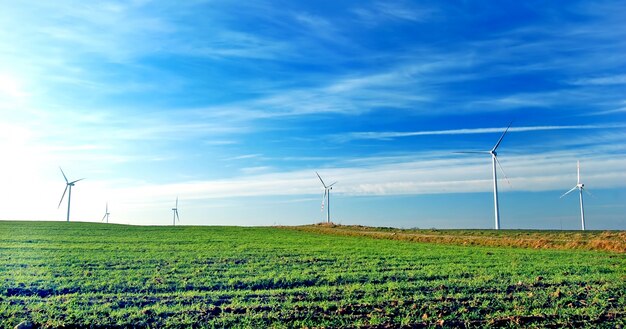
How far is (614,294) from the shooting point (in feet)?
57.0

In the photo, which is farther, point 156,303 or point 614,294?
point 614,294

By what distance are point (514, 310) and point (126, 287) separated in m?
13.6

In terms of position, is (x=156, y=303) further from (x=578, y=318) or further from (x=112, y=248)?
(x=112, y=248)

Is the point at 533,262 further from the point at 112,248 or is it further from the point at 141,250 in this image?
the point at 112,248

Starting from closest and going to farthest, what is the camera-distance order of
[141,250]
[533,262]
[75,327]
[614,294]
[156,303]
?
[75,327] → [156,303] → [614,294] → [533,262] → [141,250]

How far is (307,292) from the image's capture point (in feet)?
57.1

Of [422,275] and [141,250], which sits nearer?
[422,275]

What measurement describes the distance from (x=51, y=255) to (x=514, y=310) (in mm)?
26371

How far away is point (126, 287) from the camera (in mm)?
18312

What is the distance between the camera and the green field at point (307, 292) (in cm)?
1345

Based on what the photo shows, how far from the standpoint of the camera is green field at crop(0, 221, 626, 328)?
13.5 meters

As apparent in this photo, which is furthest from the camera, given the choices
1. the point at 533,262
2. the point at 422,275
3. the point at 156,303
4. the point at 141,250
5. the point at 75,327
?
the point at 141,250

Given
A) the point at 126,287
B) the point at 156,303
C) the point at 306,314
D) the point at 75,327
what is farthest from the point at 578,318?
the point at 126,287

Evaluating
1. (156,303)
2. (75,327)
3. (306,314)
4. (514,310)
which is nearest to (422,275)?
(514,310)
